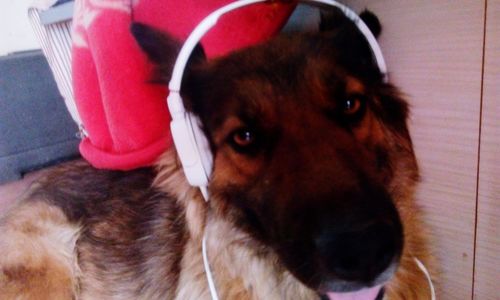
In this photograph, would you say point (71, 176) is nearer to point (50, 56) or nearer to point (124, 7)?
point (50, 56)

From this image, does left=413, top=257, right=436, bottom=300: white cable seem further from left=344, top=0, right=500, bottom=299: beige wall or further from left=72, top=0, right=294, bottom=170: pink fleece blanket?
left=72, top=0, right=294, bottom=170: pink fleece blanket

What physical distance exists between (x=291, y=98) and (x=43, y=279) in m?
1.15

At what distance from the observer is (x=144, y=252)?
1577 millimetres

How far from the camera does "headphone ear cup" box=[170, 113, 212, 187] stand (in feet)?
3.49

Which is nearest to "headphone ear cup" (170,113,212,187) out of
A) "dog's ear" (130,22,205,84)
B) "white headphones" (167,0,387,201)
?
"white headphones" (167,0,387,201)

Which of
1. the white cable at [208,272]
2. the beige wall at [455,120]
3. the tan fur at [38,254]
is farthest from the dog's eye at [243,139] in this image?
the tan fur at [38,254]

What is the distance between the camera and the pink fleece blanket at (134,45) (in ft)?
4.51

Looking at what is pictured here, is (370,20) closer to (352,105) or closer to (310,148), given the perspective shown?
(352,105)

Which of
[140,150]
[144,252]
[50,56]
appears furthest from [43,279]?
[50,56]

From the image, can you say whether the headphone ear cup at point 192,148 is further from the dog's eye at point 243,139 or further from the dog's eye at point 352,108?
the dog's eye at point 352,108

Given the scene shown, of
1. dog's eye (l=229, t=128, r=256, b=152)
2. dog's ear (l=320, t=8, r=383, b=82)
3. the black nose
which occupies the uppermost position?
dog's ear (l=320, t=8, r=383, b=82)

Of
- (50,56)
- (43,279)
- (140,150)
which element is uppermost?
(50,56)

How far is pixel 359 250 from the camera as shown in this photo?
82 centimetres

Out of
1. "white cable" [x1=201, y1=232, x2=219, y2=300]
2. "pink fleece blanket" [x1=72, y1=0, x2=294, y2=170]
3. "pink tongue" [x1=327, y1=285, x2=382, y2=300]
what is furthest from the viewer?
"pink fleece blanket" [x1=72, y1=0, x2=294, y2=170]
